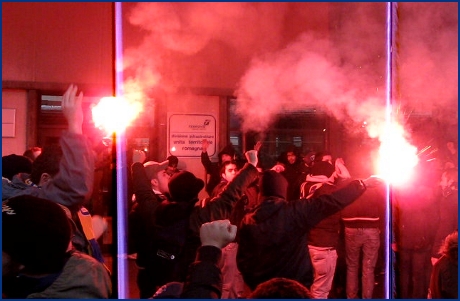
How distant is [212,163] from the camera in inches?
253

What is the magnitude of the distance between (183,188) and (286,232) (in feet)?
2.38

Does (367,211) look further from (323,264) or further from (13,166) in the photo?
(13,166)

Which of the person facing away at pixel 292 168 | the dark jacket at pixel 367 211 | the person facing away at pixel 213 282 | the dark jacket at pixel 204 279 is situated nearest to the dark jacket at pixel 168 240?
the person facing away at pixel 213 282

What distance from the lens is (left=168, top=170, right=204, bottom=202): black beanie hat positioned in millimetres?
3336

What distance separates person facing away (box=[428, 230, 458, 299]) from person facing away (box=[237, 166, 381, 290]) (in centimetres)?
58

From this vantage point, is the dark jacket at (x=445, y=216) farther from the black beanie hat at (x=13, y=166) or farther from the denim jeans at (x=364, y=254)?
the black beanie hat at (x=13, y=166)

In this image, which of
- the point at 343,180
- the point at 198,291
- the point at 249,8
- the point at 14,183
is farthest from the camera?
the point at 249,8

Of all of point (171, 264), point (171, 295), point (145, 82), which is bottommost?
point (171, 264)

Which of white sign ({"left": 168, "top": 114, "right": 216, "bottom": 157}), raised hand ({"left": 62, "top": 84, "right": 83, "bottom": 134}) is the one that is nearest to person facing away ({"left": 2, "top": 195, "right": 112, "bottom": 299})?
raised hand ({"left": 62, "top": 84, "right": 83, "bottom": 134})

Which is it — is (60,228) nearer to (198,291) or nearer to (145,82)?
(198,291)

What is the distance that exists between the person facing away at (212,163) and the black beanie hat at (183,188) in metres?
2.10

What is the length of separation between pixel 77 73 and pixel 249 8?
2.27m

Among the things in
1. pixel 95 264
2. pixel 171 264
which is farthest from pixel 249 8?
pixel 95 264

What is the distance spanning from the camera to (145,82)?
6137 millimetres
